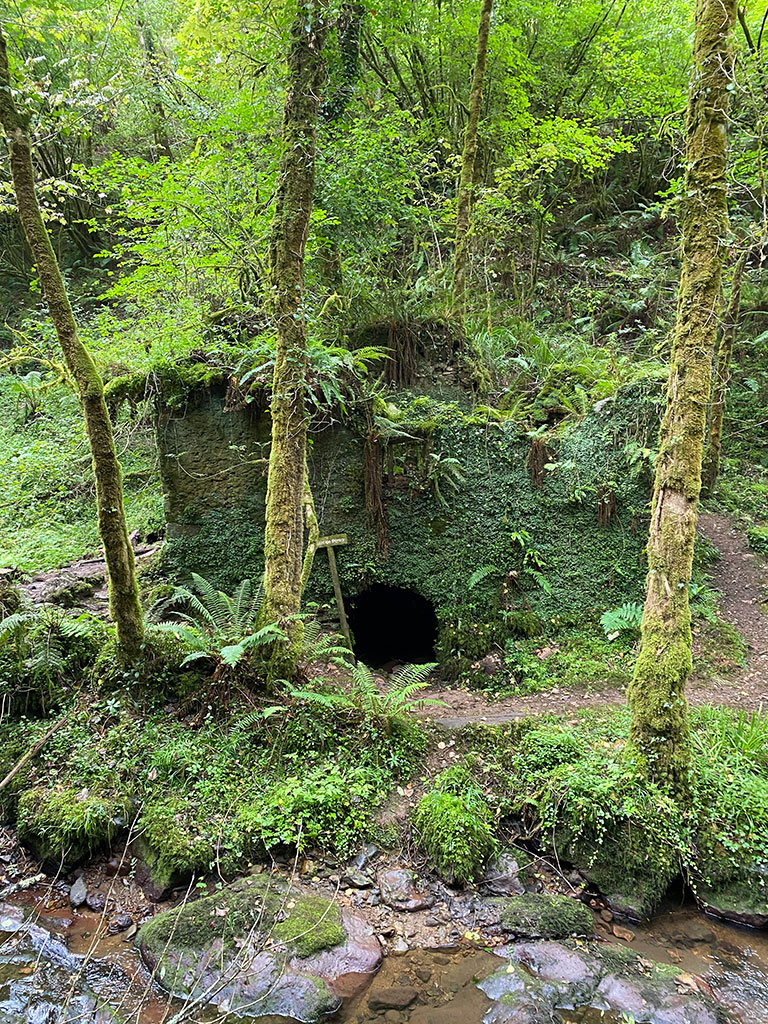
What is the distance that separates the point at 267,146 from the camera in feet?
26.9

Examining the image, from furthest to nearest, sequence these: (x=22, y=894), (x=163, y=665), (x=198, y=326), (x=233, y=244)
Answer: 1. (x=198, y=326)
2. (x=233, y=244)
3. (x=163, y=665)
4. (x=22, y=894)

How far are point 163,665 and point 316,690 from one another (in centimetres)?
183

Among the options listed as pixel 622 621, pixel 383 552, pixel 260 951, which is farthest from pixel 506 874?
pixel 383 552

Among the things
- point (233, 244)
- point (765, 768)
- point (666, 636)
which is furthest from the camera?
point (233, 244)

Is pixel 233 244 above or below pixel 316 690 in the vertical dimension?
above

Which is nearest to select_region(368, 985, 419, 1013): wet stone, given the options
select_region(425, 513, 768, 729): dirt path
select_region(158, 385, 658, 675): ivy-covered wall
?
select_region(425, 513, 768, 729): dirt path

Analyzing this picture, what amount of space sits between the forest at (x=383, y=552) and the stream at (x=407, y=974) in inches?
1.1

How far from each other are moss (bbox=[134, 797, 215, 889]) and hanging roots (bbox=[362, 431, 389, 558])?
5268 millimetres

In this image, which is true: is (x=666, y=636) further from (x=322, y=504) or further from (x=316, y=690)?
(x=322, y=504)

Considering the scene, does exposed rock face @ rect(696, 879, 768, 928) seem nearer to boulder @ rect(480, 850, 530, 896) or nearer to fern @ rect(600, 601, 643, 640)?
boulder @ rect(480, 850, 530, 896)

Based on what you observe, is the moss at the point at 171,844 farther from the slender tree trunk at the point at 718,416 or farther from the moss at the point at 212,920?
the slender tree trunk at the point at 718,416

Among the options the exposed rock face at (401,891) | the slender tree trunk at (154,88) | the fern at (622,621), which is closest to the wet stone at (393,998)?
the exposed rock face at (401,891)

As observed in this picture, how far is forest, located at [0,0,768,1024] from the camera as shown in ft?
15.0

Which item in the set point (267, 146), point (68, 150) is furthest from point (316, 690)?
point (68, 150)
